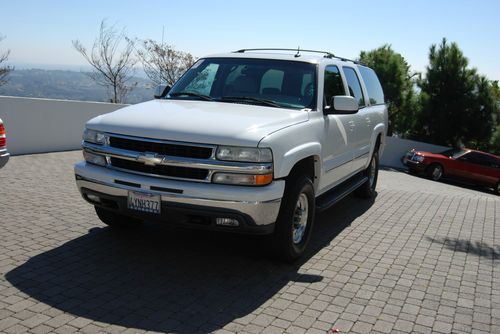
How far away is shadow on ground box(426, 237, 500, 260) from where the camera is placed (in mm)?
6078

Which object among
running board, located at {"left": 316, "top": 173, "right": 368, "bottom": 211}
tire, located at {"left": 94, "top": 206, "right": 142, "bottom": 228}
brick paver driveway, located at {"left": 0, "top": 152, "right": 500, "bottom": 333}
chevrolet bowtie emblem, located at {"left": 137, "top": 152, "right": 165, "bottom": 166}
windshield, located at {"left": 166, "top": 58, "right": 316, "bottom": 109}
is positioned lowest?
brick paver driveway, located at {"left": 0, "top": 152, "right": 500, "bottom": 333}

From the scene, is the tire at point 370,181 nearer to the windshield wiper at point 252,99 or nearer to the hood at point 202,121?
the windshield wiper at point 252,99

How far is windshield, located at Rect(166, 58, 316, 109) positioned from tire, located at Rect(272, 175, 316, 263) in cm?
96

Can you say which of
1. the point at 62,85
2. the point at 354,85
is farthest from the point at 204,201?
the point at 62,85

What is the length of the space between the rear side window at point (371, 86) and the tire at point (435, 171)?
11.8m

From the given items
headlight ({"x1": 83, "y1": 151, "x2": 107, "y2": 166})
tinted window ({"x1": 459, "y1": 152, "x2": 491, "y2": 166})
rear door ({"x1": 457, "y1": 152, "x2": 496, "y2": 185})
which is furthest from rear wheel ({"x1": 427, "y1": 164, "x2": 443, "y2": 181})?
headlight ({"x1": 83, "y1": 151, "x2": 107, "y2": 166})

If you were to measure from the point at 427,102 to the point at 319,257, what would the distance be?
25475 mm

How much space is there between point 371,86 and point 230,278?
4.93 metres

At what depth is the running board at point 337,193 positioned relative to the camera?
18.9 ft

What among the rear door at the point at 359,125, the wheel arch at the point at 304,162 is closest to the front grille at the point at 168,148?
the wheel arch at the point at 304,162

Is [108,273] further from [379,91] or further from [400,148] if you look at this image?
[400,148]

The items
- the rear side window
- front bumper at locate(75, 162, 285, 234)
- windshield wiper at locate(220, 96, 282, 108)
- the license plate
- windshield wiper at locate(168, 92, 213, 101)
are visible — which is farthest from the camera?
the rear side window

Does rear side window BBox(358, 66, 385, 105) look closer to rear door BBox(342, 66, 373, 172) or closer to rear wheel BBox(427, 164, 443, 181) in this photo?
rear door BBox(342, 66, 373, 172)

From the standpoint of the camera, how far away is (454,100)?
2802 cm
